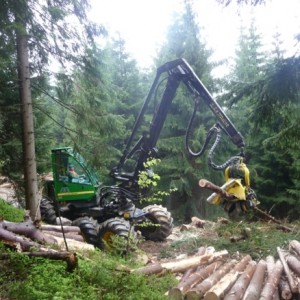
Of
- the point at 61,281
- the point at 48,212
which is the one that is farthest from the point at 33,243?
the point at 48,212

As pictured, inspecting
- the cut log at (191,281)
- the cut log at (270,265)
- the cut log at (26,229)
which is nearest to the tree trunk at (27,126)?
the cut log at (26,229)

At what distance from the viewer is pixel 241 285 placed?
17.3ft

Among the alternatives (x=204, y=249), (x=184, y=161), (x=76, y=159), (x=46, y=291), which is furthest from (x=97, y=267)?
(x=184, y=161)

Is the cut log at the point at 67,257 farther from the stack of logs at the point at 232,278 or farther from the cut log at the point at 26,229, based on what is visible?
the stack of logs at the point at 232,278

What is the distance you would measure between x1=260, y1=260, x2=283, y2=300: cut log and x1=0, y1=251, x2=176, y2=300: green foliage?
6.53ft

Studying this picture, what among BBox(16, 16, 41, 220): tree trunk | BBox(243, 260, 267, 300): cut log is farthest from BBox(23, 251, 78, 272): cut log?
BBox(16, 16, 41, 220): tree trunk

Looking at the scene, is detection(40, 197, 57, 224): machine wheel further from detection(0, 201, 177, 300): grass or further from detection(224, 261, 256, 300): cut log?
detection(0, 201, 177, 300): grass

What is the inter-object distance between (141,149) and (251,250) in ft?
11.5

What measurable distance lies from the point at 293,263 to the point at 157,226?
413 centimetres

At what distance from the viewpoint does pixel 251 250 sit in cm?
779

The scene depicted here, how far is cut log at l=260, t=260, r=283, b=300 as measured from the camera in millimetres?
5020

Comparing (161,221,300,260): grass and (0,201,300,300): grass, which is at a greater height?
(0,201,300,300): grass

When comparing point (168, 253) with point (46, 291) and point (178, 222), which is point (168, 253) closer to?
point (46, 291)

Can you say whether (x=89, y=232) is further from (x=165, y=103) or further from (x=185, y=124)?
(x=185, y=124)
